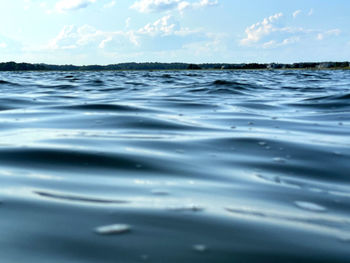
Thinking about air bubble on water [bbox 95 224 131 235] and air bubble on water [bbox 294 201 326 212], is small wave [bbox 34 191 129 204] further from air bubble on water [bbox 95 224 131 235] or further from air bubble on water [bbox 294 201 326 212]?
air bubble on water [bbox 294 201 326 212]

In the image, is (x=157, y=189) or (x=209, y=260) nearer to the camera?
(x=209, y=260)

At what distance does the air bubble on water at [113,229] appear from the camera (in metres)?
2.34

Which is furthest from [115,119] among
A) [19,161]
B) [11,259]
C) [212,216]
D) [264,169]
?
[11,259]

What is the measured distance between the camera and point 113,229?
239 centimetres

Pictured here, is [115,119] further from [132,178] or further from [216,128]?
[132,178]

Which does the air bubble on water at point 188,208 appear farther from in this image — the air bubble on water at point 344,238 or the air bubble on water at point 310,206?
the air bubble on water at point 344,238

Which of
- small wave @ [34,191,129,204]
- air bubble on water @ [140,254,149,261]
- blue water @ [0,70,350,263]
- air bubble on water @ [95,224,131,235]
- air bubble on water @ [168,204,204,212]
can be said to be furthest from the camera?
small wave @ [34,191,129,204]

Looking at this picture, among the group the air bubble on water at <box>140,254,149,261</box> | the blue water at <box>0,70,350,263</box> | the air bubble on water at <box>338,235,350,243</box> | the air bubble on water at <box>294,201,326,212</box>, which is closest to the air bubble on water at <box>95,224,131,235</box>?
the blue water at <box>0,70,350,263</box>

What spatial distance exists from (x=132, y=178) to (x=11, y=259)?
5.46 ft

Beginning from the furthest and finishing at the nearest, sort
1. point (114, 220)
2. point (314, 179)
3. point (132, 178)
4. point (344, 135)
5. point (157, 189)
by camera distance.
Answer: point (344, 135), point (314, 179), point (132, 178), point (157, 189), point (114, 220)

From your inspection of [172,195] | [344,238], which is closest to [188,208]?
[172,195]

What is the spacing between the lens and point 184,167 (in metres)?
4.07

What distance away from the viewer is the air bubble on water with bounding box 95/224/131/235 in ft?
7.68

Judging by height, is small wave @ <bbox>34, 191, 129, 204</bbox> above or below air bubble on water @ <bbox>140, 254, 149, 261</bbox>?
below
